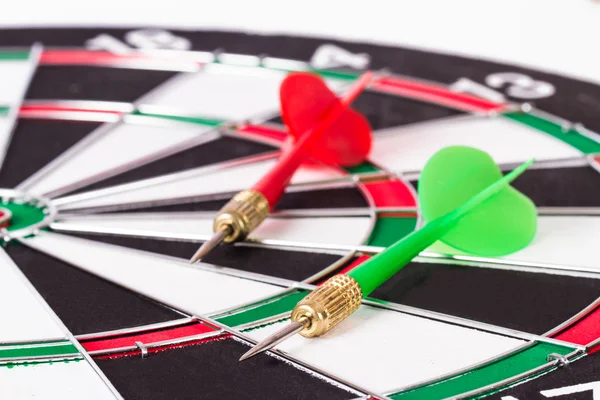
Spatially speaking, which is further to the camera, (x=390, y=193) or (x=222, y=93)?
(x=222, y=93)

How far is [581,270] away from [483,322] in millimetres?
179

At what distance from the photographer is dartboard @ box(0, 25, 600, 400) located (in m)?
0.95

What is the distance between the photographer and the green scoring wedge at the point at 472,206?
3.78 ft

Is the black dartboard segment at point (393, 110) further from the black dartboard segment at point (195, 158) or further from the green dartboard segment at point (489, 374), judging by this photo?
the green dartboard segment at point (489, 374)

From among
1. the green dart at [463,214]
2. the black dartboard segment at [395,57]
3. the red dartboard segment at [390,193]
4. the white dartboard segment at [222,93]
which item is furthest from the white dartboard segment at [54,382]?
the black dartboard segment at [395,57]

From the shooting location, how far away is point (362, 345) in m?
0.98

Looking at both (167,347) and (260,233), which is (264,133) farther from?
(167,347)

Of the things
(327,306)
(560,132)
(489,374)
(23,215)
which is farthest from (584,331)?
(23,215)

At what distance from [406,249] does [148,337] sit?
11.4 inches

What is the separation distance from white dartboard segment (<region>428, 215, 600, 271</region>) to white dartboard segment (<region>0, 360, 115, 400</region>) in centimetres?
45

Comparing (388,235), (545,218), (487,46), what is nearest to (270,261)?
(388,235)

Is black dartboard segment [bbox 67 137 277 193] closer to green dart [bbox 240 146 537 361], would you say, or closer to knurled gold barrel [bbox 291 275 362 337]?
green dart [bbox 240 146 537 361]

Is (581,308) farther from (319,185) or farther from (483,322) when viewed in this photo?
(319,185)

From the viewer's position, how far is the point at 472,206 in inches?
45.3
